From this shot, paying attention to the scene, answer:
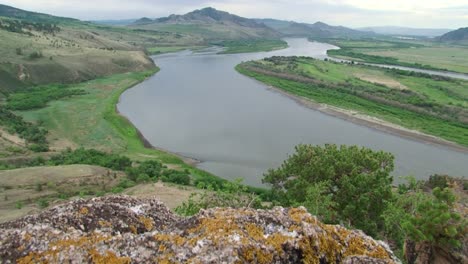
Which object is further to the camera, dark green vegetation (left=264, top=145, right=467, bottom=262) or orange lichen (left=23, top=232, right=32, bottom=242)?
dark green vegetation (left=264, top=145, right=467, bottom=262)

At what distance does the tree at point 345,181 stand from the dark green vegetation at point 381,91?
3273 cm

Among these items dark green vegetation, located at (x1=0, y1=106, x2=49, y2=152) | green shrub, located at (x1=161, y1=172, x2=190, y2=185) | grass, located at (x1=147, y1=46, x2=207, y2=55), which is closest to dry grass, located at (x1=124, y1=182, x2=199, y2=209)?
green shrub, located at (x1=161, y1=172, x2=190, y2=185)

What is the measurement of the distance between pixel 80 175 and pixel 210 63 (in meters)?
93.0

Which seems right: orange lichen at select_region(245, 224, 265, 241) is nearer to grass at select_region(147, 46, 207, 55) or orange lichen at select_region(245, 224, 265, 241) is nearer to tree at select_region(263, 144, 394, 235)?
tree at select_region(263, 144, 394, 235)

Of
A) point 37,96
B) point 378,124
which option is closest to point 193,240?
point 378,124

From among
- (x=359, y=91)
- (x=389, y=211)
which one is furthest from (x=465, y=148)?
(x=389, y=211)

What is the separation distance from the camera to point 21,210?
25.5 metres

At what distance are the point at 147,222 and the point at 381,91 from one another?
7483 cm

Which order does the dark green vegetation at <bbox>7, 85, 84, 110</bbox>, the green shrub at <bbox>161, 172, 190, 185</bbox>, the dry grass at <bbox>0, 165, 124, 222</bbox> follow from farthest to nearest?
1. the dark green vegetation at <bbox>7, 85, 84, 110</bbox>
2. the green shrub at <bbox>161, 172, 190, 185</bbox>
3. the dry grass at <bbox>0, 165, 124, 222</bbox>

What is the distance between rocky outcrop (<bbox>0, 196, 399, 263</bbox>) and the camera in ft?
25.2

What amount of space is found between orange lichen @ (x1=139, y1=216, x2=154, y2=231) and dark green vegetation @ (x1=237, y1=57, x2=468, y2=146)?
49.4 m

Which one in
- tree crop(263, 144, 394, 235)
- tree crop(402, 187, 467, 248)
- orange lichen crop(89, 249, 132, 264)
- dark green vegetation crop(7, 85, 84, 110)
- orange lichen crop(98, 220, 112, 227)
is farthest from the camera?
dark green vegetation crop(7, 85, 84, 110)

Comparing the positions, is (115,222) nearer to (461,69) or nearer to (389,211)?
(389,211)

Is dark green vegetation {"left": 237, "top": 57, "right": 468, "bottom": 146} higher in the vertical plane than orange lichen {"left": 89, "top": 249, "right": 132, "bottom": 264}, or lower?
lower
